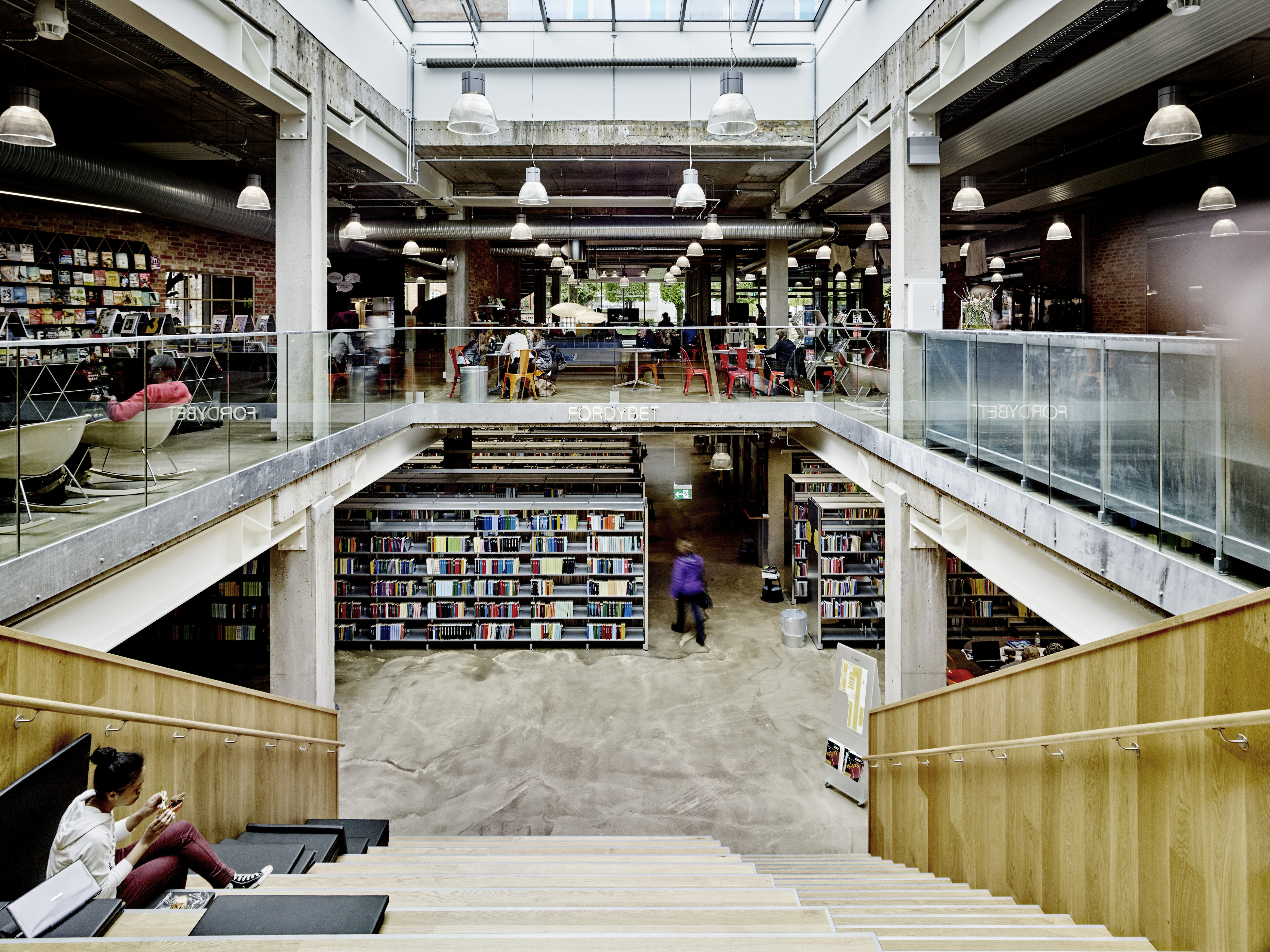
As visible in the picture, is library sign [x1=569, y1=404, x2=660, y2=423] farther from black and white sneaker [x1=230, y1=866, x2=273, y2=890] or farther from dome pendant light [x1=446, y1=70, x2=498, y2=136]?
black and white sneaker [x1=230, y1=866, x2=273, y2=890]

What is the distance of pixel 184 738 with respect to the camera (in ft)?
13.9

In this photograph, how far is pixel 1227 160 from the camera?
12.0m

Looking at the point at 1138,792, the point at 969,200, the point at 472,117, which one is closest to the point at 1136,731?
the point at 1138,792

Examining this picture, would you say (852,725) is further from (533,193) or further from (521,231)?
(521,231)

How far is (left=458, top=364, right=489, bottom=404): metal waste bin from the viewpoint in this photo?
38.7ft

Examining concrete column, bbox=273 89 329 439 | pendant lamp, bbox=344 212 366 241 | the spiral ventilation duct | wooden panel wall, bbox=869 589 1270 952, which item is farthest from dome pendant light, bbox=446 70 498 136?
wooden panel wall, bbox=869 589 1270 952

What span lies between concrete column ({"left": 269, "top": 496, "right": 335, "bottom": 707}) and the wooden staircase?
3702mm

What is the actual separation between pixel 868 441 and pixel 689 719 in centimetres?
355

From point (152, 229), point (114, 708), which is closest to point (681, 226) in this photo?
point (152, 229)

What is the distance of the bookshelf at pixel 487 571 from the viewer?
11406 millimetres

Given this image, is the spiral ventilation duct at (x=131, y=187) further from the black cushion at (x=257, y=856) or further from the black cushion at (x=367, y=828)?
the black cushion at (x=257, y=856)

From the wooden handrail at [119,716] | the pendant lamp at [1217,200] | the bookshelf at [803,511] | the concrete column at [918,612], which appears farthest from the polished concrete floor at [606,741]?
the pendant lamp at [1217,200]

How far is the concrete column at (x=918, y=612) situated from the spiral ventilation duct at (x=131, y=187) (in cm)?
912

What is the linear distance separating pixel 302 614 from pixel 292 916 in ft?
20.8
